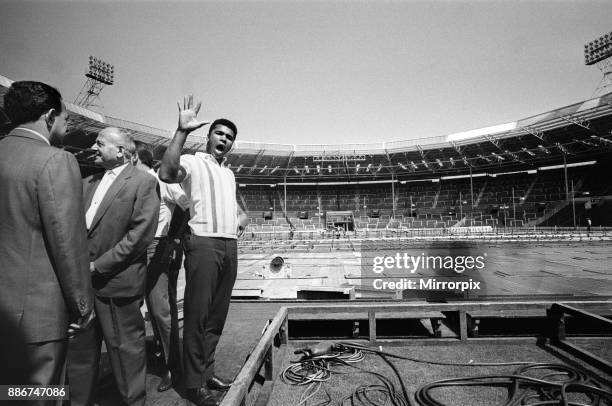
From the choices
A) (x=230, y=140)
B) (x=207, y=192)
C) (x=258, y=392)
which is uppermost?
(x=230, y=140)

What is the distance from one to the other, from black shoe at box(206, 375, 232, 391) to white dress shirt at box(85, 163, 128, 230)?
4.37 ft

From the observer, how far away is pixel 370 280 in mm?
9695

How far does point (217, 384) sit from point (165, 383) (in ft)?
1.43

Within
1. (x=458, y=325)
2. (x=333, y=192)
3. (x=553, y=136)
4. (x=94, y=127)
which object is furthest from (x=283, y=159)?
(x=458, y=325)

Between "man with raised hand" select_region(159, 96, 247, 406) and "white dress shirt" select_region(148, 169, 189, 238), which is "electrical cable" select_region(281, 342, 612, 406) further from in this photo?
"white dress shirt" select_region(148, 169, 189, 238)

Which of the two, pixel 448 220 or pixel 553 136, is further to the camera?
pixel 448 220

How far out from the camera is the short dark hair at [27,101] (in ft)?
4.88

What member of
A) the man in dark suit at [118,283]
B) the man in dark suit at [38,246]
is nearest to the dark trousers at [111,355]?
the man in dark suit at [118,283]

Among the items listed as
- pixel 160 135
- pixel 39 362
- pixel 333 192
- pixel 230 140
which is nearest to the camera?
pixel 39 362

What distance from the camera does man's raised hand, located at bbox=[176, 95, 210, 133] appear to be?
1.88 metres

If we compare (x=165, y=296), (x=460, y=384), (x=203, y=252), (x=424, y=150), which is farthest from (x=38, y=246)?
(x=424, y=150)

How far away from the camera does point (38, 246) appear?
1.40 meters

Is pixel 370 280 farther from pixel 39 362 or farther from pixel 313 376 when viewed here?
pixel 39 362

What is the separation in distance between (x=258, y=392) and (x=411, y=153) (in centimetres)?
3727
